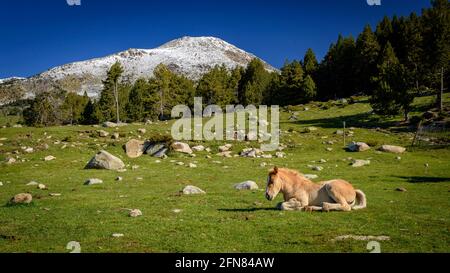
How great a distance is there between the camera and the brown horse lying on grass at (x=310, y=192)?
13.9 meters

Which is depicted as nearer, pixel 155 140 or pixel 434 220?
pixel 434 220

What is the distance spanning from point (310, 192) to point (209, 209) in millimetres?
4172

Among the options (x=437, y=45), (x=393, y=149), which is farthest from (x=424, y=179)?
(x=437, y=45)

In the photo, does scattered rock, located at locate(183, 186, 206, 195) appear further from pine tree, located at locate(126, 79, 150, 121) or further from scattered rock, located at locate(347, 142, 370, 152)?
pine tree, located at locate(126, 79, 150, 121)

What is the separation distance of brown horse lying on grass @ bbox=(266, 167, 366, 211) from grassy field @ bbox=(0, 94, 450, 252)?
67cm

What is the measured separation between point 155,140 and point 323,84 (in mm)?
78981

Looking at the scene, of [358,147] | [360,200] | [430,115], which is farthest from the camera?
[430,115]

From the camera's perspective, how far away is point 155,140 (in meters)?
39.4

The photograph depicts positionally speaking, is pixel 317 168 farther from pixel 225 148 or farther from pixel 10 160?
pixel 10 160

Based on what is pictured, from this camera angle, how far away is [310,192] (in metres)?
14.3

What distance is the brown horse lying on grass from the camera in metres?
13.9

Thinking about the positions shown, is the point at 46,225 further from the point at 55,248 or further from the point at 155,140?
the point at 155,140
